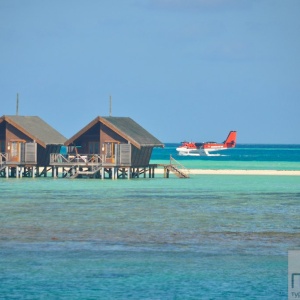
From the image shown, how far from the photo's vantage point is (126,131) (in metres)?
67.8

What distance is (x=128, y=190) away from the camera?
5772 centimetres

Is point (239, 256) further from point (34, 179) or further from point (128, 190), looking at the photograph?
point (34, 179)

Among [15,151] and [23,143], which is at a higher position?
[23,143]

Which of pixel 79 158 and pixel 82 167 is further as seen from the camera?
pixel 82 167

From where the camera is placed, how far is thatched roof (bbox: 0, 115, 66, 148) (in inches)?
2714

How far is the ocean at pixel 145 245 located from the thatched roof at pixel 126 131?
13.9 meters

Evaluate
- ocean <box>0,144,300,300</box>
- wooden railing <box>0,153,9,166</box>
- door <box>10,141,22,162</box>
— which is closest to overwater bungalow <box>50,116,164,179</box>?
door <box>10,141,22,162</box>

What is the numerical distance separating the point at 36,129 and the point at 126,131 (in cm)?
719

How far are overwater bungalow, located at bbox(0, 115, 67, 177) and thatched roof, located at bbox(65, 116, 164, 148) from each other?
98.4 inches

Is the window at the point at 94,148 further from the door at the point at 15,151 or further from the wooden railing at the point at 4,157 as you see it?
the wooden railing at the point at 4,157

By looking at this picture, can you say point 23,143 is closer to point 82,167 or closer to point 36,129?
point 36,129

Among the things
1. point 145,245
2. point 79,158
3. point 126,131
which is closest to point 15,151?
point 79,158

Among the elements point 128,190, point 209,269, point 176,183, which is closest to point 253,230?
point 209,269

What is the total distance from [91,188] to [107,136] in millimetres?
9222
